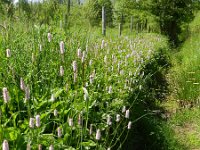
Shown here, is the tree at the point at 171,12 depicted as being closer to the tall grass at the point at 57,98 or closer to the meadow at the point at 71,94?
the meadow at the point at 71,94

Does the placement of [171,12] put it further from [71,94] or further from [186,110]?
[71,94]

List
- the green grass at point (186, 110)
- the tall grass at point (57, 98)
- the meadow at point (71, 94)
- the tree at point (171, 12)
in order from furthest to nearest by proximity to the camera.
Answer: the tree at point (171, 12), the green grass at point (186, 110), the meadow at point (71, 94), the tall grass at point (57, 98)

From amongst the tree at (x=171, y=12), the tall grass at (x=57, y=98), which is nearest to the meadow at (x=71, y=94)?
the tall grass at (x=57, y=98)

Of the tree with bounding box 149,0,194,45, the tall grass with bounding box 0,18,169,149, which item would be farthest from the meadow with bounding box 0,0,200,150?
the tree with bounding box 149,0,194,45

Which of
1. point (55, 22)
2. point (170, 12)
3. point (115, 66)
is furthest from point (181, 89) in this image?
point (170, 12)

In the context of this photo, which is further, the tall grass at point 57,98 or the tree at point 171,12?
the tree at point 171,12

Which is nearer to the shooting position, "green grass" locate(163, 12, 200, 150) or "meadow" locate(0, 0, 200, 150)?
"meadow" locate(0, 0, 200, 150)

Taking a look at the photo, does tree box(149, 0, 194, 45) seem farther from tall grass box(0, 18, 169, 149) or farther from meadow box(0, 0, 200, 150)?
tall grass box(0, 18, 169, 149)

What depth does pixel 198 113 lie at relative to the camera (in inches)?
Answer: 231

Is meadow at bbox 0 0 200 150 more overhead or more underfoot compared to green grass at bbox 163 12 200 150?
more overhead

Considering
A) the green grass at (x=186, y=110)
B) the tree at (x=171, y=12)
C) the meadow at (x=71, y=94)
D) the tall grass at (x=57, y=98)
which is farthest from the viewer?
the tree at (x=171, y=12)

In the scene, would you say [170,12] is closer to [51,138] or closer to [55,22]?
[55,22]

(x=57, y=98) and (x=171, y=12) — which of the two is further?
(x=171, y=12)

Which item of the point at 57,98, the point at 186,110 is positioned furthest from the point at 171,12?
the point at 57,98
